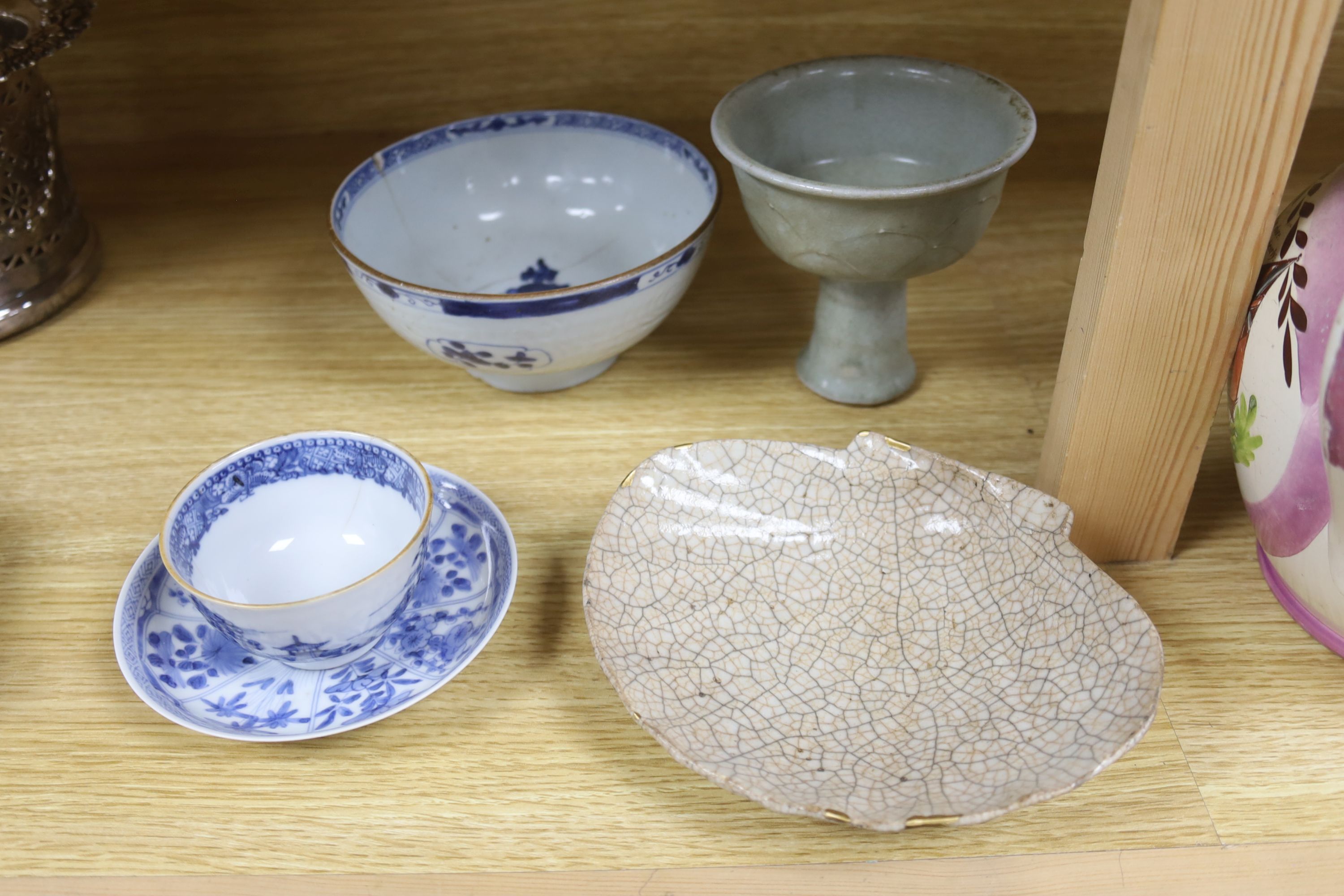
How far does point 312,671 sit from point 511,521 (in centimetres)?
17

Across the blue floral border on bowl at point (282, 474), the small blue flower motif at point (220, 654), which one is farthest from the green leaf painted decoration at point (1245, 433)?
the small blue flower motif at point (220, 654)

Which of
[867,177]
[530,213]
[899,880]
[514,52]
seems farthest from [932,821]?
[514,52]

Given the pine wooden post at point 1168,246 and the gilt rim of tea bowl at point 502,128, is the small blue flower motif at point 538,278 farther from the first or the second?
the pine wooden post at point 1168,246

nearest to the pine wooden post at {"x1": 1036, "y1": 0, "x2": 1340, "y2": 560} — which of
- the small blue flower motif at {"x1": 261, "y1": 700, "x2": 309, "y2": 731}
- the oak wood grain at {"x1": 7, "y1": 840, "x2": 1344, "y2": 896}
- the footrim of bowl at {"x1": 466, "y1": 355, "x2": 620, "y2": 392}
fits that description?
the oak wood grain at {"x1": 7, "y1": 840, "x2": 1344, "y2": 896}

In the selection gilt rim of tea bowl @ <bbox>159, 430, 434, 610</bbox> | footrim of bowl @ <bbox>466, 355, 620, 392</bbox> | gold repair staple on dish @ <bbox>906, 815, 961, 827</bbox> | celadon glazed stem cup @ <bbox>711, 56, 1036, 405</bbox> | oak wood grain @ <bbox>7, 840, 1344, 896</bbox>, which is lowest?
oak wood grain @ <bbox>7, 840, 1344, 896</bbox>

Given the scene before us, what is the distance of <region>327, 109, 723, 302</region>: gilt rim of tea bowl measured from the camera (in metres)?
0.70

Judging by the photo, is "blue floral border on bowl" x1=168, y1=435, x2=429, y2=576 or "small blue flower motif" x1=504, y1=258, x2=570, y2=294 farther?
"small blue flower motif" x1=504, y1=258, x2=570, y2=294

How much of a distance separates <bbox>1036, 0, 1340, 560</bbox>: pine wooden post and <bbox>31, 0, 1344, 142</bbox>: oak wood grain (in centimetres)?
53

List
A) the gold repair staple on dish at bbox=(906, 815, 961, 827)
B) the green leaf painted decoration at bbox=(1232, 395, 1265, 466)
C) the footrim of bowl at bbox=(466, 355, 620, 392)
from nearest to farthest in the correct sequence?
the gold repair staple on dish at bbox=(906, 815, 961, 827) → the green leaf painted decoration at bbox=(1232, 395, 1265, 466) → the footrim of bowl at bbox=(466, 355, 620, 392)

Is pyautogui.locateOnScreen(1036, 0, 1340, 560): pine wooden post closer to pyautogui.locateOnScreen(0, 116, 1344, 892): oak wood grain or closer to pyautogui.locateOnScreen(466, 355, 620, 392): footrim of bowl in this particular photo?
pyautogui.locateOnScreen(0, 116, 1344, 892): oak wood grain

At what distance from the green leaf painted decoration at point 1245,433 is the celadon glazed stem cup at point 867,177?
0.19 metres

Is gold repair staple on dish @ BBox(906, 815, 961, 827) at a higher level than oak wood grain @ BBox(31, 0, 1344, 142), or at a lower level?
lower

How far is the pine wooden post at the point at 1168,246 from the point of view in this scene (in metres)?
0.50

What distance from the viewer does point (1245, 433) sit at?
601 mm
